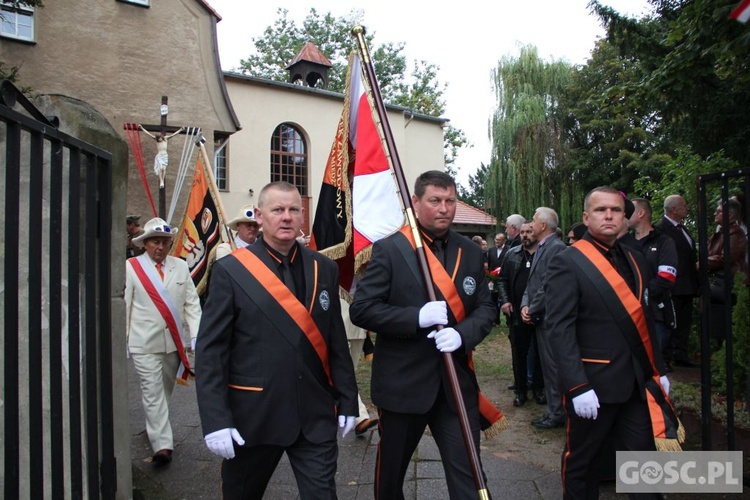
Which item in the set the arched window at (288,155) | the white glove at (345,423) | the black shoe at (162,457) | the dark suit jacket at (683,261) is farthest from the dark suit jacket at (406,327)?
the arched window at (288,155)

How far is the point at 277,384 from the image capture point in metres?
3.01

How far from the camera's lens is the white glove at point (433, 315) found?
3.16 m

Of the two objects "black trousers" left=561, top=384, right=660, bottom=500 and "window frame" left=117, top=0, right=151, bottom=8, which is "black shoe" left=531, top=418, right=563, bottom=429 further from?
"window frame" left=117, top=0, right=151, bottom=8

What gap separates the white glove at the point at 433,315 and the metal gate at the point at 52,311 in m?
1.68

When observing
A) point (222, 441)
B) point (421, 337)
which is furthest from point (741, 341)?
point (222, 441)

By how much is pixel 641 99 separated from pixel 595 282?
370 centimetres

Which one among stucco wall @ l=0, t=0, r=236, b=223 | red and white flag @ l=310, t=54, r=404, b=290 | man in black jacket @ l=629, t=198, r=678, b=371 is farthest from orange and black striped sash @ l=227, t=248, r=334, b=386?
stucco wall @ l=0, t=0, r=236, b=223

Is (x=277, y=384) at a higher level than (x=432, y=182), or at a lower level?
lower

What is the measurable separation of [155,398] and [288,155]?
1779 cm

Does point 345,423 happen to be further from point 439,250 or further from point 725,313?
point 725,313

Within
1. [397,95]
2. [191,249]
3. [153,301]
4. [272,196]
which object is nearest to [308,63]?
[397,95]

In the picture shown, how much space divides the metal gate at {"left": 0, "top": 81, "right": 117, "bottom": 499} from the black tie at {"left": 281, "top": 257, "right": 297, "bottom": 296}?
98 centimetres

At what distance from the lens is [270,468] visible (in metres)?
3.10

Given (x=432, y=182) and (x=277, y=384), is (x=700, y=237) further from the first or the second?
(x=277, y=384)
